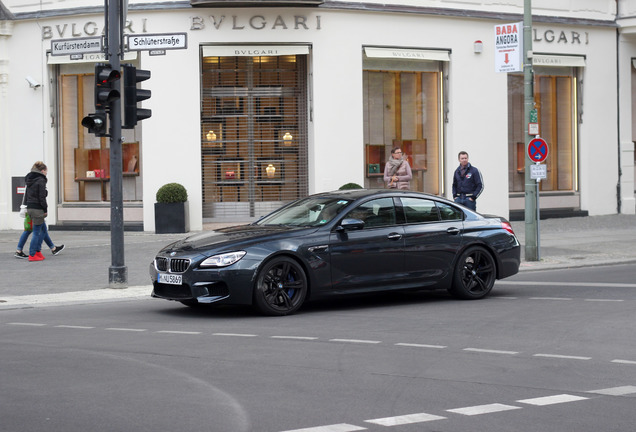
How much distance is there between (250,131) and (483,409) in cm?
1802

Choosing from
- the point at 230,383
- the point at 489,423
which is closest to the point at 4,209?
the point at 230,383

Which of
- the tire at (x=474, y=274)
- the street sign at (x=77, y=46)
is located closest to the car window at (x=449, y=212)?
the tire at (x=474, y=274)

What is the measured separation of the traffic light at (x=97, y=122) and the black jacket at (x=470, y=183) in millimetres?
7686

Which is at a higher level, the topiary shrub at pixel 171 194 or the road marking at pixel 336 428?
the topiary shrub at pixel 171 194

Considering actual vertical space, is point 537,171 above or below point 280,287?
above

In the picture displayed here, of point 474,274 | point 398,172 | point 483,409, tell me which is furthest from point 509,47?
point 483,409

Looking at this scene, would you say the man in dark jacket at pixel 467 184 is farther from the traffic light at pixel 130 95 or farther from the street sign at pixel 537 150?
the traffic light at pixel 130 95

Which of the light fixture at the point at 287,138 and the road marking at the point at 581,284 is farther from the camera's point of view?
the light fixture at the point at 287,138

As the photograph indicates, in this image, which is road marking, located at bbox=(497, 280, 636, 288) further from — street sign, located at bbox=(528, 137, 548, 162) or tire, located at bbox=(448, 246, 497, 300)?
street sign, located at bbox=(528, 137, 548, 162)

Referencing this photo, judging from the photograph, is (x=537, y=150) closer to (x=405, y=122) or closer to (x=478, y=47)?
(x=405, y=122)

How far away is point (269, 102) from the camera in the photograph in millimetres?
24469

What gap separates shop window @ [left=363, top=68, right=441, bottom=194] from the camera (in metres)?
25.4

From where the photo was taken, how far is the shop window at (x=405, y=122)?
25406mm

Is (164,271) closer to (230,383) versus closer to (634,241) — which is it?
(230,383)
